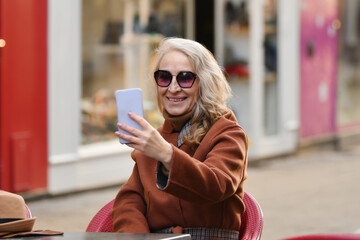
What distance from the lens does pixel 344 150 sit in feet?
42.7

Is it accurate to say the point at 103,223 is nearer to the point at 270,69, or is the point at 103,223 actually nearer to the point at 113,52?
the point at 113,52

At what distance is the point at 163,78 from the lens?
3307mm

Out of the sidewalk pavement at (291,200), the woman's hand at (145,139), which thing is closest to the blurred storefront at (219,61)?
the sidewalk pavement at (291,200)

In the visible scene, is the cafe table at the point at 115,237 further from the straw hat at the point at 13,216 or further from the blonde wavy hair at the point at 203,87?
the blonde wavy hair at the point at 203,87

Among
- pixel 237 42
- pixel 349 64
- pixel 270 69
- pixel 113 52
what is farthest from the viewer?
pixel 349 64

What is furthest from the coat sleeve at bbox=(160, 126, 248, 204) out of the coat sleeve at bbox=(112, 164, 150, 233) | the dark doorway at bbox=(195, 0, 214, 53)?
the dark doorway at bbox=(195, 0, 214, 53)

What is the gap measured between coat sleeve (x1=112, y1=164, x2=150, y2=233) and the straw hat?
21.9 inches

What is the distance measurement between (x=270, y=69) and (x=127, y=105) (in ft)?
30.5

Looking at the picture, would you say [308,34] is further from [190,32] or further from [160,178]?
[160,178]

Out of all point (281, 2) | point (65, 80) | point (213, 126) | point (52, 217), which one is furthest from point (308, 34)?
point (213, 126)

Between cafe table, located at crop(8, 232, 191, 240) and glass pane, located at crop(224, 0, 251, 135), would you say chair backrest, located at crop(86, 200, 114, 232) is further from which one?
glass pane, located at crop(224, 0, 251, 135)

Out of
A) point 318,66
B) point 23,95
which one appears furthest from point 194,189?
point 318,66

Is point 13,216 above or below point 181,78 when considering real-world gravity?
below

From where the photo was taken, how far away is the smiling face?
10.8 feet
